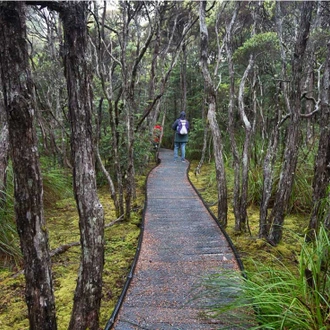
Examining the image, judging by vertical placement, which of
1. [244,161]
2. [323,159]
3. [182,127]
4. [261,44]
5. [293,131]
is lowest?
[244,161]

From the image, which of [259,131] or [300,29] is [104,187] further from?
[300,29]

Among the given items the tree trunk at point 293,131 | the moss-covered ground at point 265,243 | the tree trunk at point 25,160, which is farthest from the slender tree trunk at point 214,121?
the tree trunk at point 25,160

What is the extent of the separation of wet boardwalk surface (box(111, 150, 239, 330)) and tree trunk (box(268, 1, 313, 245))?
0.75 m

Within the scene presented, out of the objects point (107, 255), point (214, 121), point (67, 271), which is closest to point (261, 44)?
point (214, 121)

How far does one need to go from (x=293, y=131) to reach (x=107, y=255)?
2813mm

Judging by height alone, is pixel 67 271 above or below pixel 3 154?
below

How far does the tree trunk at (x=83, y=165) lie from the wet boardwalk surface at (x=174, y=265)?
1.39 feet

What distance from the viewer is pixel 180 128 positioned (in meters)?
9.95

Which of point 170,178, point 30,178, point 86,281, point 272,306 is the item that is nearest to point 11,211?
point 86,281

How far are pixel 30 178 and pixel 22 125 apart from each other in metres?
0.30

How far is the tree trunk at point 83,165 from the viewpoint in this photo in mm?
1952

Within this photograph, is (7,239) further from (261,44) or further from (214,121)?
(261,44)

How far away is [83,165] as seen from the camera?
2.11 m

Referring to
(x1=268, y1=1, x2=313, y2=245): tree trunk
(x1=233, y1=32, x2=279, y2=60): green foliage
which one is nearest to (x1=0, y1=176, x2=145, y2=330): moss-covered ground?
(x1=268, y1=1, x2=313, y2=245): tree trunk
